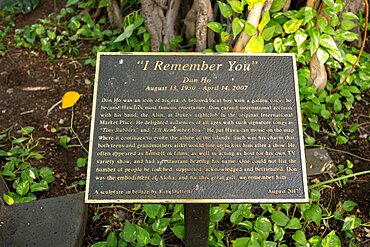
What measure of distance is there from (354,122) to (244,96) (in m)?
1.19

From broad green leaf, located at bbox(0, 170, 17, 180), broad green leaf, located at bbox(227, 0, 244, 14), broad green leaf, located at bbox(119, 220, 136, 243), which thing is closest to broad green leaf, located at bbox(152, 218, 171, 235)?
broad green leaf, located at bbox(119, 220, 136, 243)

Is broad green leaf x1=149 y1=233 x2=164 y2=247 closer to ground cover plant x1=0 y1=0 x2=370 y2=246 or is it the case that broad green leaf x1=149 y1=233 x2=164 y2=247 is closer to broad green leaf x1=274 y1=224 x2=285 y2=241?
ground cover plant x1=0 y1=0 x2=370 y2=246

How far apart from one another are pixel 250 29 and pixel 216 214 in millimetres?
818

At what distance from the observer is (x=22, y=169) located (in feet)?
7.25

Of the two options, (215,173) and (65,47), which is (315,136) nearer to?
(215,173)

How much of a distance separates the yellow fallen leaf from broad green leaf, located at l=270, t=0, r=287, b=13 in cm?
114

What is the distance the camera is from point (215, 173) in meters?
1.38

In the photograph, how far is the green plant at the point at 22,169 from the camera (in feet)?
6.80

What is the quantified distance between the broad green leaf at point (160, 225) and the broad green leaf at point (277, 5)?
1.09m

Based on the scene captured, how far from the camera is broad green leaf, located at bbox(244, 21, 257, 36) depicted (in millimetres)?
2023

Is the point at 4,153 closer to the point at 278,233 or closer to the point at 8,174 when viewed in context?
the point at 8,174

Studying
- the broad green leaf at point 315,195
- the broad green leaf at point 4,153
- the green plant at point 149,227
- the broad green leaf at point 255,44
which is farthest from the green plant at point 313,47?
the broad green leaf at point 4,153

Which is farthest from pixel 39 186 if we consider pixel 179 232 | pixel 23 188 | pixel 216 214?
pixel 216 214

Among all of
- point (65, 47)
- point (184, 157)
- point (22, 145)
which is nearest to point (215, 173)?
point (184, 157)
